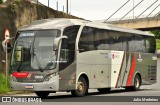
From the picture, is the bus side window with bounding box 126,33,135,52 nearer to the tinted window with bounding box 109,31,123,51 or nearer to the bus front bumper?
the tinted window with bounding box 109,31,123,51

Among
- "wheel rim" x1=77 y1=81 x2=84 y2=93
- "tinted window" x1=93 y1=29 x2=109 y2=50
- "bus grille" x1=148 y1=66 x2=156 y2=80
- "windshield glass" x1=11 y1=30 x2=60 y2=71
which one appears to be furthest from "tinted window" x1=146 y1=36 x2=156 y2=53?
"windshield glass" x1=11 y1=30 x2=60 y2=71

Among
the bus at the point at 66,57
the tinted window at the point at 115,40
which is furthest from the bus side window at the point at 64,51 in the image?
the tinted window at the point at 115,40

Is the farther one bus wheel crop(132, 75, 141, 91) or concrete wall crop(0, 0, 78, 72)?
concrete wall crop(0, 0, 78, 72)

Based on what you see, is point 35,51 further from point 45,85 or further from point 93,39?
point 93,39

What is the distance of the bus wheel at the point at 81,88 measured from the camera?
18922 mm

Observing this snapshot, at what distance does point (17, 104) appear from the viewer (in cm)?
1517

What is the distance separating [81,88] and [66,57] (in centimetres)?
166

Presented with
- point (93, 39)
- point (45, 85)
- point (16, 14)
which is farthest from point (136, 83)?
point (16, 14)

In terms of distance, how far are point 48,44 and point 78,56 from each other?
5.39 ft

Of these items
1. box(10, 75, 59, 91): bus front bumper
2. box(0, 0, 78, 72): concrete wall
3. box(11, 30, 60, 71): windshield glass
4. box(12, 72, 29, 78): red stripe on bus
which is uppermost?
box(0, 0, 78, 72): concrete wall

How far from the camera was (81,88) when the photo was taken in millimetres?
19172

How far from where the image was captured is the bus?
1775cm

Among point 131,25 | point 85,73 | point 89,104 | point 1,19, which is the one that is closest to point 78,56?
point 85,73

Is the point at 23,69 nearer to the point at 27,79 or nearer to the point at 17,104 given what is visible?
the point at 27,79
